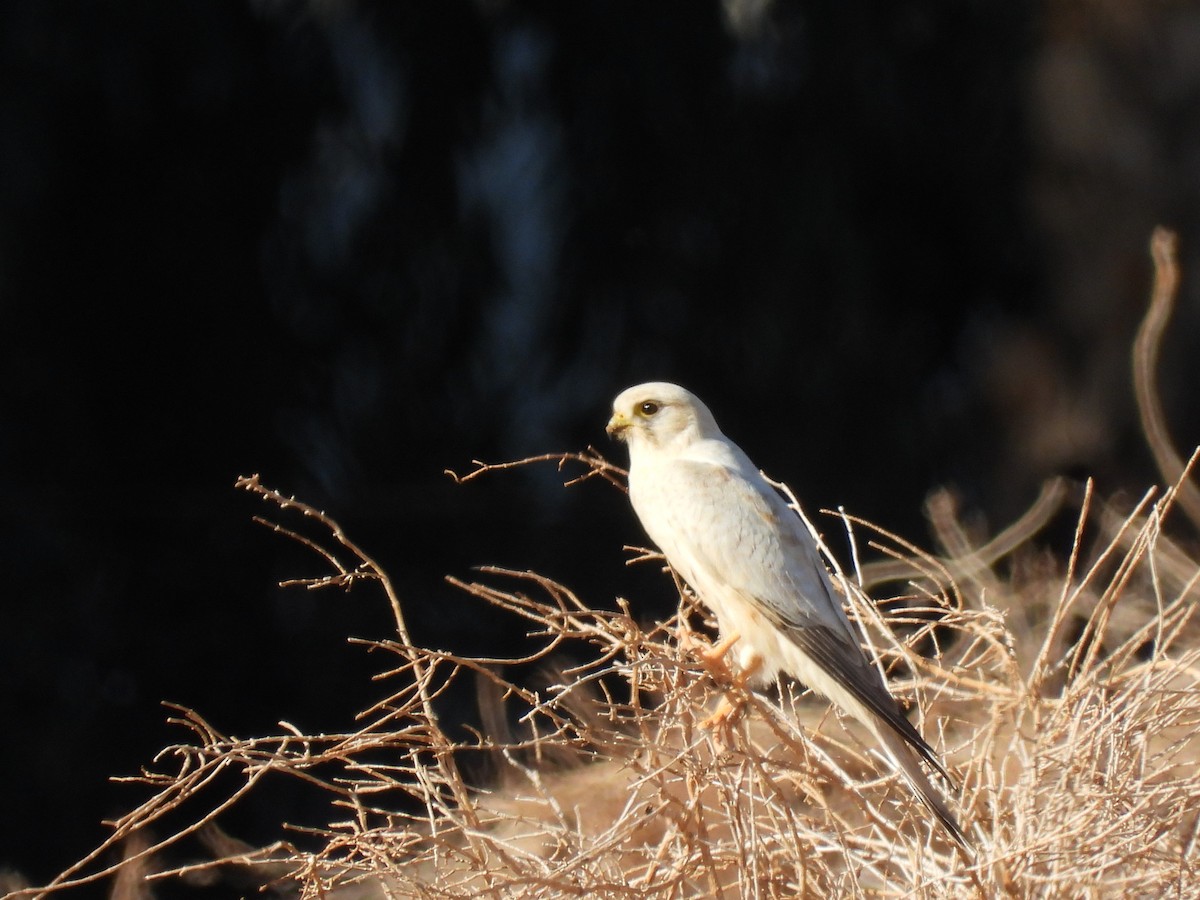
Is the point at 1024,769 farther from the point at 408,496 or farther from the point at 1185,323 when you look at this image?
the point at 1185,323

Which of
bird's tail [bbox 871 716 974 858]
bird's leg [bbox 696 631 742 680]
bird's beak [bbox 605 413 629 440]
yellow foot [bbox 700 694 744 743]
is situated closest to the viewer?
bird's tail [bbox 871 716 974 858]

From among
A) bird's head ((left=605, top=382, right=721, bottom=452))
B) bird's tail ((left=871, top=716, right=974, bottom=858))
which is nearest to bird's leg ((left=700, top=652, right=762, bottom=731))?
bird's tail ((left=871, top=716, right=974, bottom=858))

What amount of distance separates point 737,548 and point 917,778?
59cm

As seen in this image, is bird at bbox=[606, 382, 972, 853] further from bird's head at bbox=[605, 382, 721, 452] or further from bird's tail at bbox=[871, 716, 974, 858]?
bird's tail at bbox=[871, 716, 974, 858]

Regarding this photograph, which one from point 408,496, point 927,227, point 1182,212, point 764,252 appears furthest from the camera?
point 1182,212

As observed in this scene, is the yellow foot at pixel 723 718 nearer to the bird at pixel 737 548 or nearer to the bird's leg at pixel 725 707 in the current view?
the bird's leg at pixel 725 707

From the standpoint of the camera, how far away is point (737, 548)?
6.82ft

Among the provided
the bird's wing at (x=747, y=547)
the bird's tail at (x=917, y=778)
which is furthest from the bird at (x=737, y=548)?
the bird's tail at (x=917, y=778)

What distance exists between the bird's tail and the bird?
0.15m

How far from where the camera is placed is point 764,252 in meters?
4.61

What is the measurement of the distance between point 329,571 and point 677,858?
3.14m

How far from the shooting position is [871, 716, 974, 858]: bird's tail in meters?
1.44

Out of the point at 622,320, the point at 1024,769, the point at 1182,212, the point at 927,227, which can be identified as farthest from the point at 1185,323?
the point at 1024,769

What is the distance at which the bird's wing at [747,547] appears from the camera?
2.02m
